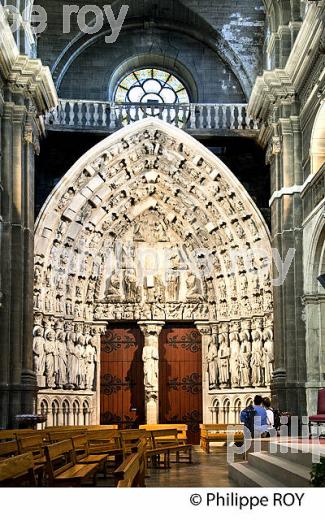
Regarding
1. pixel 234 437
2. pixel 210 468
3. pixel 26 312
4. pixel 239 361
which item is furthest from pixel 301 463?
pixel 239 361

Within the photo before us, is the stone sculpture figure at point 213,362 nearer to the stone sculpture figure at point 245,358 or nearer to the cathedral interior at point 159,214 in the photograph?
the cathedral interior at point 159,214

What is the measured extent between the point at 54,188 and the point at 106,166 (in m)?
→ 1.38

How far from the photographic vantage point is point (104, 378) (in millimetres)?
20562

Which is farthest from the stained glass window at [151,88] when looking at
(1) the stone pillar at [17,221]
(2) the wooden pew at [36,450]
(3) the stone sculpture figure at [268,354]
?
(2) the wooden pew at [36,450]

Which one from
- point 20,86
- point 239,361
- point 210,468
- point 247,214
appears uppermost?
point 20,86

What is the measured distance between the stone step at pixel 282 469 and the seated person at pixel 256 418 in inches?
66.8

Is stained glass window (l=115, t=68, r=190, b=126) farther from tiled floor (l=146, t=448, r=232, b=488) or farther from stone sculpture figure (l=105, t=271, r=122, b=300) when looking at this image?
tiled floor (l=146, t=448, r=232, b=488)

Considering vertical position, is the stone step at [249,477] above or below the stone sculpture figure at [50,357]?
below

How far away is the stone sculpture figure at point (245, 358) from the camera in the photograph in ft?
63.7

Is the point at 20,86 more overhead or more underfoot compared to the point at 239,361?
more overhead

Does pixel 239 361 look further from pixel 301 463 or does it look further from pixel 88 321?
pixel 301 463

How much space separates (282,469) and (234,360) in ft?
37.4

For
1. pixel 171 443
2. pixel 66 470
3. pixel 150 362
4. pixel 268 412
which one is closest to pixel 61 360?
pixel 150 362
